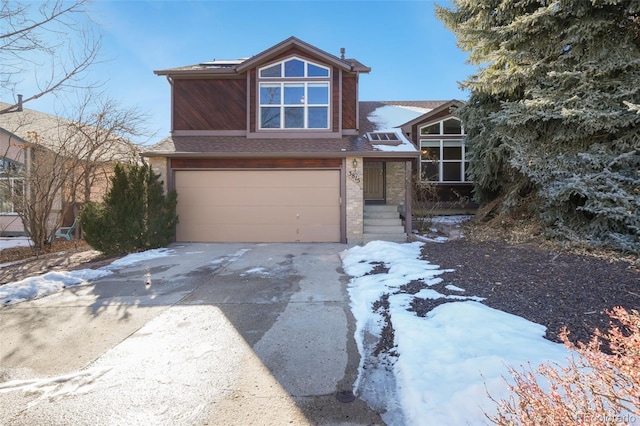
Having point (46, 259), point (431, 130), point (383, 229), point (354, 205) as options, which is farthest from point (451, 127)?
point (46, 259)

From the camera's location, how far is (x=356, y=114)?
1074 cm

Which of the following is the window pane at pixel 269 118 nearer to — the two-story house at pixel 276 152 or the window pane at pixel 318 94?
the two-story house at pixel 276 152

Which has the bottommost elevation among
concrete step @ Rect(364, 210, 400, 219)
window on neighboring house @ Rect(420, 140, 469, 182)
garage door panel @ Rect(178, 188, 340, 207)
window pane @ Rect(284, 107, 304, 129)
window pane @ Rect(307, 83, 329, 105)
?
A: concrete step @ Rect(364, 210, 400, 219)

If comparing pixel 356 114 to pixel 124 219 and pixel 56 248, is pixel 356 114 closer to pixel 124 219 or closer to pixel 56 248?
pixel 124 219

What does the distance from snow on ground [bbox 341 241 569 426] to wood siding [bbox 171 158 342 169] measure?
5.96 meters

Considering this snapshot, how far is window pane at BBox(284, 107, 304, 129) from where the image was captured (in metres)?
10.4

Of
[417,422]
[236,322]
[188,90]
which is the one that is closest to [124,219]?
[188,90]

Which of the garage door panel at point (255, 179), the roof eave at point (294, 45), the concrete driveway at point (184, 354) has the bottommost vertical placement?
the concrete driveway at point (184, 354)

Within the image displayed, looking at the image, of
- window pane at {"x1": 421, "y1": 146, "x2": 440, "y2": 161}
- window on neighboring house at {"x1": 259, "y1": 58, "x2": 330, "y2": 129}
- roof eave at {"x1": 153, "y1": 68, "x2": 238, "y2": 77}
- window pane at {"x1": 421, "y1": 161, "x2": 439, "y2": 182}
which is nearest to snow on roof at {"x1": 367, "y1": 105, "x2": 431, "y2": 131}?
window pane at {"x1": 421, "y1": 146, "x2": 440, "y2": 161}

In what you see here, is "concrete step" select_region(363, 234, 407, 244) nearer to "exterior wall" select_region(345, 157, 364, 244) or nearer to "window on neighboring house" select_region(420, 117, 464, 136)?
"exterior wall" select_region(345, 157, 364, 244)

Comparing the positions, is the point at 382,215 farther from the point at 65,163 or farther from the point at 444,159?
the point at 65,163

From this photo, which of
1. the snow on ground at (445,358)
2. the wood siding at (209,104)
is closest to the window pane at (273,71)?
the wood siding at (209,104)

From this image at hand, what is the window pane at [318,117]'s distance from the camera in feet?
34.1

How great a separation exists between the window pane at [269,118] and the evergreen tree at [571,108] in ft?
19.3
